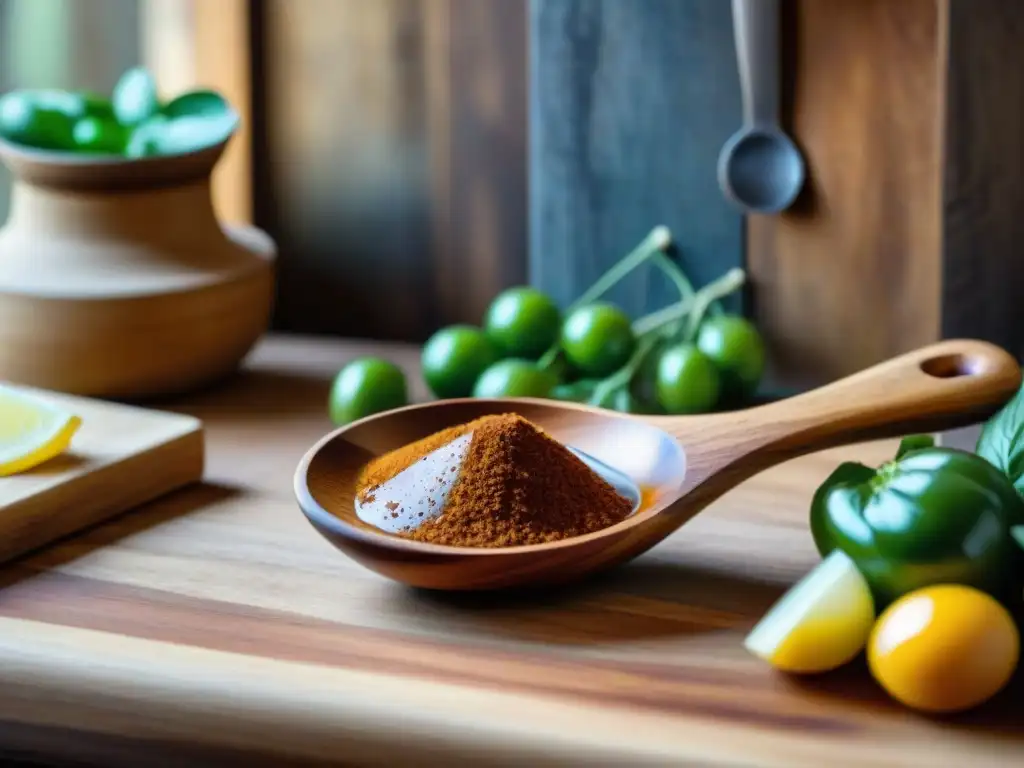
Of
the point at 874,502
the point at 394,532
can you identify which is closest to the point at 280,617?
the point at 394,532

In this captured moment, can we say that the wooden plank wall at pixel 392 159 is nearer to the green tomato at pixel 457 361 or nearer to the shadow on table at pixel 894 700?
the green tomato at pixel 457 361

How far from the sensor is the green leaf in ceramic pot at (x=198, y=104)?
4.07 feet

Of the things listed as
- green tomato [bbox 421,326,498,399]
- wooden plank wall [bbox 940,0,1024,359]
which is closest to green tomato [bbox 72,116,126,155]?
green tomato [bbox 421,326,498,399]

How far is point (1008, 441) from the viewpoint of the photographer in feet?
2.77

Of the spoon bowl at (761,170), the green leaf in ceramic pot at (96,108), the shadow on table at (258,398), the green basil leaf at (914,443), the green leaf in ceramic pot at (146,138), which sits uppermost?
the green leaf in ceramic pot at (96,108)

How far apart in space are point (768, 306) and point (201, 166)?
1.55ft

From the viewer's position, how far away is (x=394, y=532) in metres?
0.84

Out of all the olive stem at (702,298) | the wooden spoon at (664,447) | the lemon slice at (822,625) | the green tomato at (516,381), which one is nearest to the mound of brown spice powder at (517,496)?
the wooden spoon at (664,447)

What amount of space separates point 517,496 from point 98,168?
530 millimetres

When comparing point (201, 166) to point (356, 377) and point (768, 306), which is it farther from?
point (768, 306)

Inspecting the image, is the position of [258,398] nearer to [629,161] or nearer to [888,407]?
[629,161]

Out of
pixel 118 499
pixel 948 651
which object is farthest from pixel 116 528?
pixel 948 651

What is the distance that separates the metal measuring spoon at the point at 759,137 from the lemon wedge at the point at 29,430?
544mm

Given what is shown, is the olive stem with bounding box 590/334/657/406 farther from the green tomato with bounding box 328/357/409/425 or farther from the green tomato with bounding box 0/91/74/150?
the green tomato with bounding box 0/91/74/150
